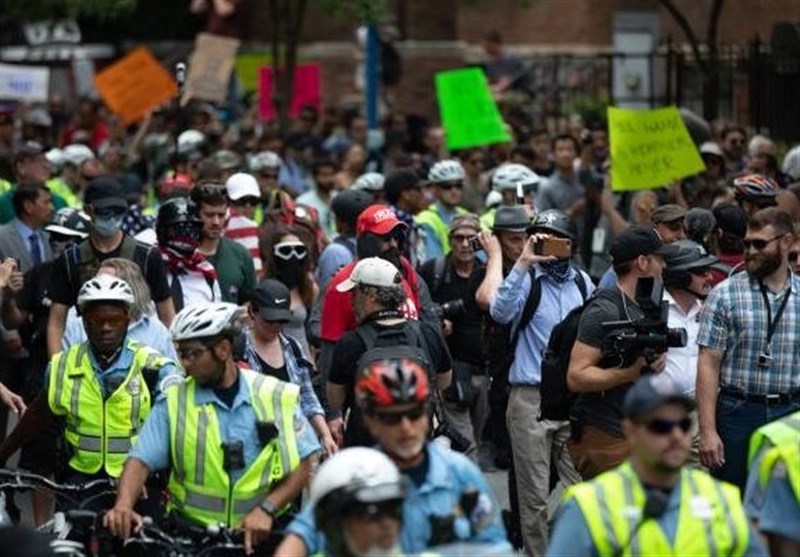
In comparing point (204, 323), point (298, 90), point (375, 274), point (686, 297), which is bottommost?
point (298, 90)

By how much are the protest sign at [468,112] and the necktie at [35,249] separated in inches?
264

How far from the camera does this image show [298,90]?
29969 mm

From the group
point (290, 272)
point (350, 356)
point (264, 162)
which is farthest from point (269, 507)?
point (264, 162)

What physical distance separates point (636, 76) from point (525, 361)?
19.0m

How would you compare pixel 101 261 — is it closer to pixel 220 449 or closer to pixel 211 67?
pixel 220 449

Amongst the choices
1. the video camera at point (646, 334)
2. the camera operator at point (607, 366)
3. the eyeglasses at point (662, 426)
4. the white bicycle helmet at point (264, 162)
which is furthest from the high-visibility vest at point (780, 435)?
the white bicycle helmet at point (264, 162)

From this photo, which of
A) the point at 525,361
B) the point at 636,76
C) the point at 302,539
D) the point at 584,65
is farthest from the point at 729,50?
the point at 302,539

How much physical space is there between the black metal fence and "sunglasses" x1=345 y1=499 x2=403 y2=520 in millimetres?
16884

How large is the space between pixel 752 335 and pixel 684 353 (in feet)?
1.71

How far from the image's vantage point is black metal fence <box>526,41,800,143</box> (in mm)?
23594

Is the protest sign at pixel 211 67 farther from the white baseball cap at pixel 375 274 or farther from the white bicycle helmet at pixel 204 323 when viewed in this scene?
the white bicycle helmet at pixel 204 323

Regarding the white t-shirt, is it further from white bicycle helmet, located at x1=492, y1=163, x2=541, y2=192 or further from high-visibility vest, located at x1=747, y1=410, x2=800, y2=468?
white bicycle helmet, located at x1=492, y1=163, x2=541, y2=192

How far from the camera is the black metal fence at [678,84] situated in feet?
77.4

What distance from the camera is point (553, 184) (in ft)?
62.7
